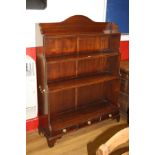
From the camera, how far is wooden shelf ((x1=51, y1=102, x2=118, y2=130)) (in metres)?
2.76

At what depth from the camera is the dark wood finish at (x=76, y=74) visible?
267 cm

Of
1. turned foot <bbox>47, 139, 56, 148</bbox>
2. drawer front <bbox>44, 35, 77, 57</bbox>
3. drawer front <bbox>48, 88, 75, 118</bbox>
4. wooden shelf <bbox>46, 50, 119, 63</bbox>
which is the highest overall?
drawer front <bbox>44, 35, 77, 57</bbox>

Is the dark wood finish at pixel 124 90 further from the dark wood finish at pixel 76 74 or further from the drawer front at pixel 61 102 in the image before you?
the drawer front at pixel 61 102

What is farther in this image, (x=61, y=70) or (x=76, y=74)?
(x=76, y=74)

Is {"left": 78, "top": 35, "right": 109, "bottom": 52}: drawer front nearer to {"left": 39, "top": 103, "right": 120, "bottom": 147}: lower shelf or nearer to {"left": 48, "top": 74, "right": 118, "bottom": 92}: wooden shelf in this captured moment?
{"left": 48, "top": 74, "right": 118, "bottom": 92}: wooden shelf

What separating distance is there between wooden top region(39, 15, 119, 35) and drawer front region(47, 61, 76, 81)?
39 cm

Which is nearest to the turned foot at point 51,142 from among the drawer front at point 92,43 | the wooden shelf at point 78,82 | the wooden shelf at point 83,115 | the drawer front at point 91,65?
the wooden shelf at point 83,115

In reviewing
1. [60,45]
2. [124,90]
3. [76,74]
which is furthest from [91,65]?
[124,90]

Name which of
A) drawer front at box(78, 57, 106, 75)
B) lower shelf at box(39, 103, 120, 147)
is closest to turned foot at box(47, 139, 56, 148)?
lower shelf at box(39, 103, 120, 147)

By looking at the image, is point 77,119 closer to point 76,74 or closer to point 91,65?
point 76,74

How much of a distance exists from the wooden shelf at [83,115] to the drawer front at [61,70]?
0.49 m

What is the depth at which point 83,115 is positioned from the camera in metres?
2.94

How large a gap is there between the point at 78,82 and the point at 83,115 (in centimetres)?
45
